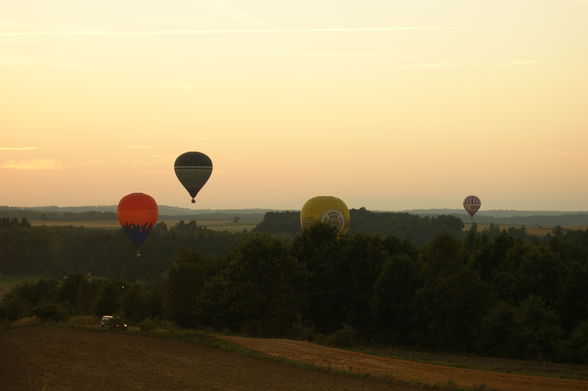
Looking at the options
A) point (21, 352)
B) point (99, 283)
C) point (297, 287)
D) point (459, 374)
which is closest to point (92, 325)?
point (21, 352)

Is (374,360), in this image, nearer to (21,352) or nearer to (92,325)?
(21,352)

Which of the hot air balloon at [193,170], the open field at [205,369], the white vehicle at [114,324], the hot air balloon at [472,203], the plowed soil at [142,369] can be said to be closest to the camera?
the plowed soil at [142,369]

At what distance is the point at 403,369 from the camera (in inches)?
1604

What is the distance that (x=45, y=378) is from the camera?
37125 mm

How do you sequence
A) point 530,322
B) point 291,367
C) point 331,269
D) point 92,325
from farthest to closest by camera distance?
point 331,269 < point 92,325 < point 530,322 < point 291,367

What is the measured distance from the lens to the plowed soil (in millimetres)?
35750

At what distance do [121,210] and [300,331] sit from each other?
111ft

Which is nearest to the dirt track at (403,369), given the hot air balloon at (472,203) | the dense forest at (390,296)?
the dense forest at (390,296)

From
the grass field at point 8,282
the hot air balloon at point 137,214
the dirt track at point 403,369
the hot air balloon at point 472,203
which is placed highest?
the hot air balloon at point 472,203

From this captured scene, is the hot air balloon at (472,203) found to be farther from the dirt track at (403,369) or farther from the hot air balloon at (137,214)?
the dirt track at (403,369)

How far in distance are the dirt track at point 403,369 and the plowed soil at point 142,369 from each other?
2047mm

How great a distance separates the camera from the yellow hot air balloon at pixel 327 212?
90000 mm

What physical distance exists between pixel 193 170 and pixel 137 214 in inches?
324

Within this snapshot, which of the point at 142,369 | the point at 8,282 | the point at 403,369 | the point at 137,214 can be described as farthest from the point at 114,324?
the point at 8,282
